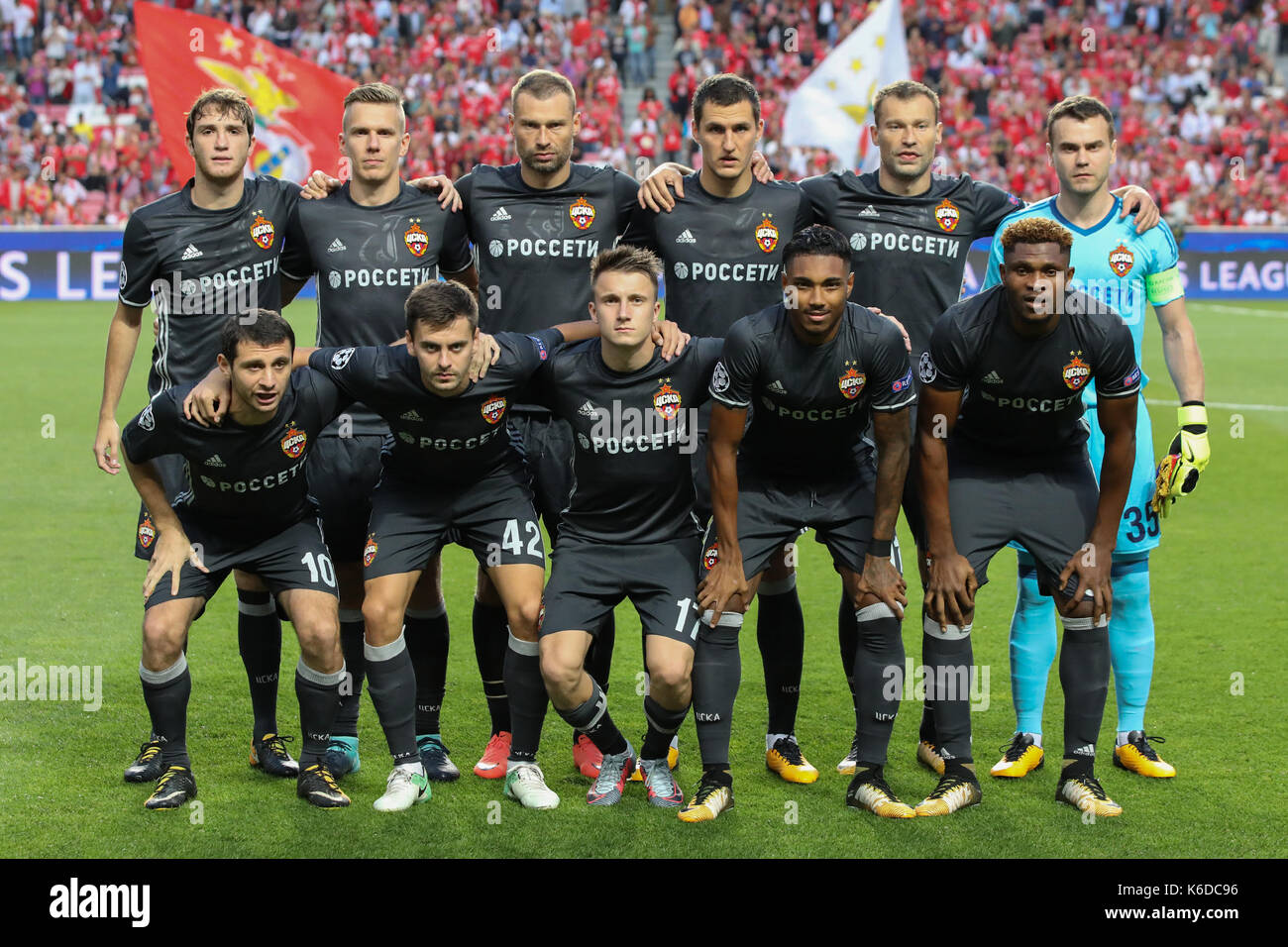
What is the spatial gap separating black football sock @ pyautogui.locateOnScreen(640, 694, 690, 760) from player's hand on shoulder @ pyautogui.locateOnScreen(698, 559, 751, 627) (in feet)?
1.19

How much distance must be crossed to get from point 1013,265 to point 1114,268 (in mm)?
983

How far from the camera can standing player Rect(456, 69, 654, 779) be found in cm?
595

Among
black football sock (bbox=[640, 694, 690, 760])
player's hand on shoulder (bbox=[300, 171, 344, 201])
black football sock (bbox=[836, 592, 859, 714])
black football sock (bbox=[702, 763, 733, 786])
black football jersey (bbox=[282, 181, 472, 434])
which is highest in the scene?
player's hand on shoulder (bbox=[300, 171, 344, 201])

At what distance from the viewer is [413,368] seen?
17.8 ft

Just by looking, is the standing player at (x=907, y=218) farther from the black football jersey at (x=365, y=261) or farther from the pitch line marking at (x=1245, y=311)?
the pitch line marking at (x=1245, y=311)

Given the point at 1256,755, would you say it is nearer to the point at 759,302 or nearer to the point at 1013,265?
the point at 1013,265

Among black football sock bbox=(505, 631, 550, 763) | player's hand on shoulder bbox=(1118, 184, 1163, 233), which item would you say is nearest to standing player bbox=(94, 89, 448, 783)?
black football sock bbox=(505, 631, 550, 763)

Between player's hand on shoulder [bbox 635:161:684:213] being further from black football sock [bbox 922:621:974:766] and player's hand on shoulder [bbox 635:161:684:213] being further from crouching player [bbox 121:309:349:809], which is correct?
black football sock [bbox 922:621:974:766]

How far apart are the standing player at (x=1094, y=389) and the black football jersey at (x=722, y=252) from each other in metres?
0.91

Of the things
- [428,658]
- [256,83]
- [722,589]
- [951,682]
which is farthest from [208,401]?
[256,83]

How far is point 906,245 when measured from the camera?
5.98m

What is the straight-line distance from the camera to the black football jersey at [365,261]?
594 centimetres

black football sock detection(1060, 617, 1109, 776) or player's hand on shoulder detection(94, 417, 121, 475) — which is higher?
player's hand on shoulder detection(94, 417, 121, 475)

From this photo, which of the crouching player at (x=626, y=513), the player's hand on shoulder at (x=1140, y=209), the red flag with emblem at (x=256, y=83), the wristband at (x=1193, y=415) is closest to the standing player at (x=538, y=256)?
the crouching player at (x=626, y=513)
